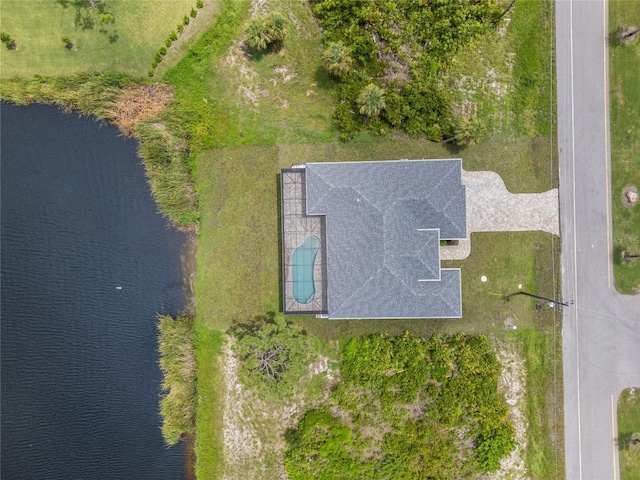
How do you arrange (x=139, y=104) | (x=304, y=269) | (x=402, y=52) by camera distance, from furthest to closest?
(x=139, y=104) < (x=402, y=52) < (x=304, y=269)

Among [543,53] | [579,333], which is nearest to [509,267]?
[579,333]

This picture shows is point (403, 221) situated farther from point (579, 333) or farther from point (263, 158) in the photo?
point (579, 333)

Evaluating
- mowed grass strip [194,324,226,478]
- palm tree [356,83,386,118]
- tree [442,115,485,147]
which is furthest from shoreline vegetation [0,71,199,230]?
tree [442,115,485,147]

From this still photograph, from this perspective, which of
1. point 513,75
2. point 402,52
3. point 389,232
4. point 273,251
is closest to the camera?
point 389,232

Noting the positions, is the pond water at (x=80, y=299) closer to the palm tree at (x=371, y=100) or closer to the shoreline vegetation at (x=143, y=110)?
the shoreline vegetation at (x=143, y=110)

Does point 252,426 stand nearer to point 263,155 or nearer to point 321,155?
point 263,155

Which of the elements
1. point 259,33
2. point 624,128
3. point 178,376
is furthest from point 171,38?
point 624,128

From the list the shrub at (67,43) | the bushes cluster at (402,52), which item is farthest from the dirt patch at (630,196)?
the shrub at (67,43)
